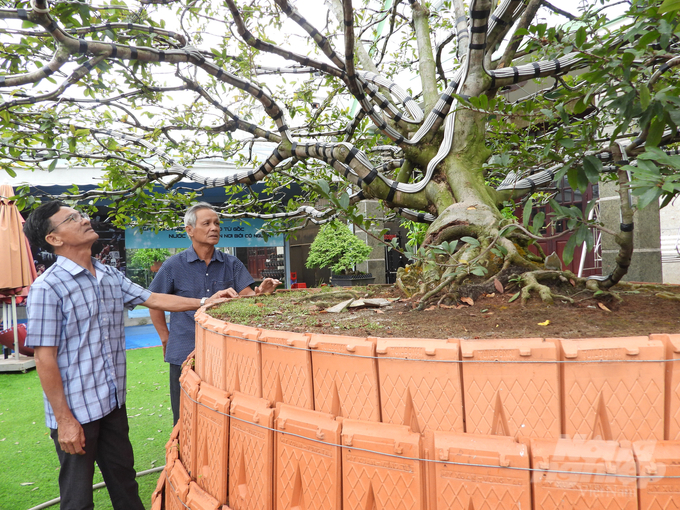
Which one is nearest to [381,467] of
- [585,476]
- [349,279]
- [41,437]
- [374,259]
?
[585,476]

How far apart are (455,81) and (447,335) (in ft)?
5.46

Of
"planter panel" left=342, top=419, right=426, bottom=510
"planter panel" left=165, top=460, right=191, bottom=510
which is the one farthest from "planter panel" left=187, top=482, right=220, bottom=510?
"planter panel" left=342, top=419, right=426, bottom=510

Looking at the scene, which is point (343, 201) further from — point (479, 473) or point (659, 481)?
point (659, 481)

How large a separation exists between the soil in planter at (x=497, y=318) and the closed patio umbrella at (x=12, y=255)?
5053 millimetres

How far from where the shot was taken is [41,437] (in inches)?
146

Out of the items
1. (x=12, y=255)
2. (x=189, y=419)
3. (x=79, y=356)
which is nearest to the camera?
(x=189, y=419)

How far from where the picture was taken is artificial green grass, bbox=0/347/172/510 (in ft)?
9.30

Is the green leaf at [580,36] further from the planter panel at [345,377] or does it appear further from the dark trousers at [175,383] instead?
the dark trousers at [175,383]

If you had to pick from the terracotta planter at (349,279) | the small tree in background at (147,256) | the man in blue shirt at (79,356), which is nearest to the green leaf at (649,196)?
the man in blue shirt at (79,356)

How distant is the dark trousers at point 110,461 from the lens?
193cm

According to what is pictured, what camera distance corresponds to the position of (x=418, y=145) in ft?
8.67

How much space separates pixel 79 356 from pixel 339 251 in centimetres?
535

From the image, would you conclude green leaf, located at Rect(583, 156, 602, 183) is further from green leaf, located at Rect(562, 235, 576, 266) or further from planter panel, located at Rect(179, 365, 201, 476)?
planter panel, located at Rect(179, 365, 201, 476)

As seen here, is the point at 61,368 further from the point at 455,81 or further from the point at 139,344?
the point at 139,344
